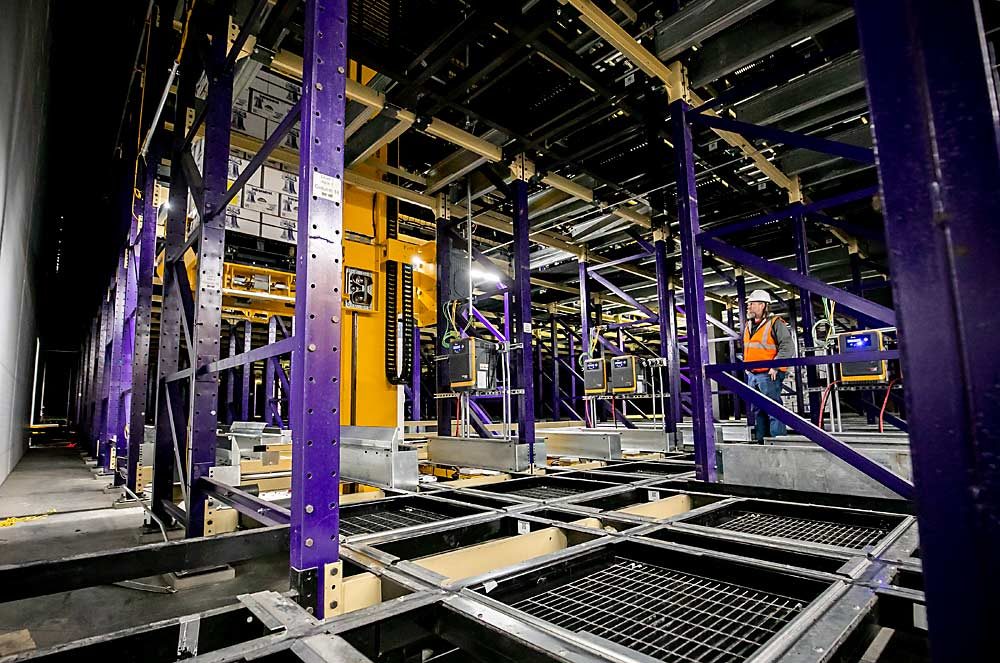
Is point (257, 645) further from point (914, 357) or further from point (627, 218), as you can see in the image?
point (627, 218)

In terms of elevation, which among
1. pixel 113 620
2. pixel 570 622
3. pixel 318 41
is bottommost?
pixel 113 620

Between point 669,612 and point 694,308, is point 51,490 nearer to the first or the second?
point 669,612

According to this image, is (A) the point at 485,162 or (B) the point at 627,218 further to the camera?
(B) the point at 627,218

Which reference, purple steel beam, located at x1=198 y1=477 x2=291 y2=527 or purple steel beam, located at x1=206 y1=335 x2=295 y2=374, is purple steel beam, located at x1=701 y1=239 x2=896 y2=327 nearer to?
purple steel beam, located at x1=206 y1=335 x2=295 y2=374

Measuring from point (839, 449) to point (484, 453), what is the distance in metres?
3.17

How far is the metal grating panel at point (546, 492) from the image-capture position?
385cm

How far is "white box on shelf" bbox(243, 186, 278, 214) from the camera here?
518 cm

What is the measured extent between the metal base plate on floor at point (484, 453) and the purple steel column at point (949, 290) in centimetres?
428

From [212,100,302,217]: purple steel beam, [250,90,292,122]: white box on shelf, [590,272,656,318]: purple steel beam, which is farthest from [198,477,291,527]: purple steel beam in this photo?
[590,272,656,318]: purple steel beam

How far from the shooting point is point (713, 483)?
3674mm

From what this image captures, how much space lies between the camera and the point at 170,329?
390 centimetres

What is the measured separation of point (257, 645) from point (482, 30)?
4022mm

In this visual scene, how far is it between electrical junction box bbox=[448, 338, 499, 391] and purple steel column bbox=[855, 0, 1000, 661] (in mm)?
4737

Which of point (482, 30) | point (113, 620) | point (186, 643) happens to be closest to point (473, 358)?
point (482, 30)
